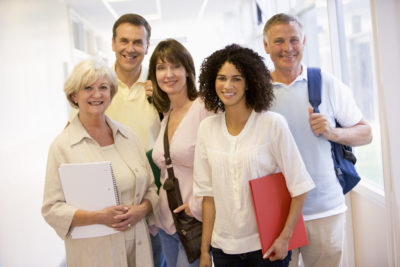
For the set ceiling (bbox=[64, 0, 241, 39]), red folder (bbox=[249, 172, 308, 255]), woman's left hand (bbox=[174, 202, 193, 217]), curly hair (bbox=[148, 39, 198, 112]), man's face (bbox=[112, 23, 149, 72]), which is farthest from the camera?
ceiling (bbox=[64, 0, 241, 39])

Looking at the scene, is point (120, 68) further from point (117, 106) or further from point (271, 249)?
point (271, 249)

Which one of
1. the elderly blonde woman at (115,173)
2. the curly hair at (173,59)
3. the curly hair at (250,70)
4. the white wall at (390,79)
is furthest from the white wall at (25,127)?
the white wall at (390,79)

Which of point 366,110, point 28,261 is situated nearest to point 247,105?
point 366,110

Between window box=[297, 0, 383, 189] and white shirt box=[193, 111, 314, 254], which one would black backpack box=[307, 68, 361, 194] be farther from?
window box=[297, 0, 383, 189]

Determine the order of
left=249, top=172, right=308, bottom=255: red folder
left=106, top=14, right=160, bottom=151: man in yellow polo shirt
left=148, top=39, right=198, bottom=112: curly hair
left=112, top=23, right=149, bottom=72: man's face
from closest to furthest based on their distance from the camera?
left=249, top=172, right=308, bottom=255: red folder < left=148, top=39, right=198, bottom=112: curly hair < left=106, top=14, right=160, bottom=151: man in yellow polo shirt < left=112, top=23, right=149, bottom=72: man's face

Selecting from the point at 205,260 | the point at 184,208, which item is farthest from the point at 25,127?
the point at 205,260

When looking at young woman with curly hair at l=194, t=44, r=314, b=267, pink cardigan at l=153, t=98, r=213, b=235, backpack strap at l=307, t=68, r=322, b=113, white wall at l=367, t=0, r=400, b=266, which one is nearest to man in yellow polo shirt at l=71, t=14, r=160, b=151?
pink cardigan at l=153, t=98, r=213, b=235

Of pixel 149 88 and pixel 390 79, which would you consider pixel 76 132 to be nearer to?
pixel 149 88

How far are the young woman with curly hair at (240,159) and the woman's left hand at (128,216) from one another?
0.33 m

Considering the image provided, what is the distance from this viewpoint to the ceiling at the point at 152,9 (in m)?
6.60

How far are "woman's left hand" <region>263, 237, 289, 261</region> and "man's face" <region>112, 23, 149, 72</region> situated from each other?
155 cm

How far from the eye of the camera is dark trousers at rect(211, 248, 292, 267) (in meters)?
1.58

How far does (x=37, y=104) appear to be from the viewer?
3750 mm

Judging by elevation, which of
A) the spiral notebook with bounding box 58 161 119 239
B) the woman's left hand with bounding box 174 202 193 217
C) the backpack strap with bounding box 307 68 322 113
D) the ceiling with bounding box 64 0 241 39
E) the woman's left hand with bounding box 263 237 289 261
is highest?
the ceiling with bounding box 64 0 241 39
